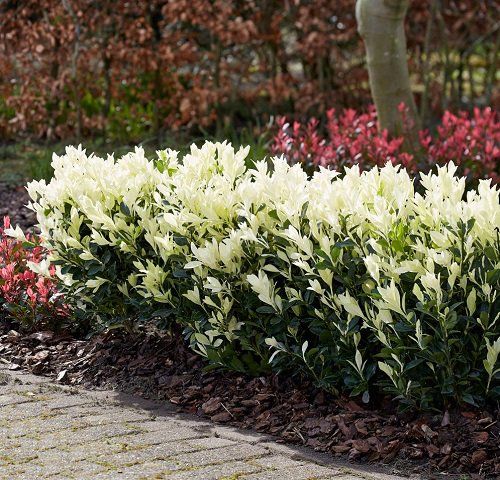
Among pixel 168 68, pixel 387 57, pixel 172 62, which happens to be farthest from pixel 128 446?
pixel 168 68

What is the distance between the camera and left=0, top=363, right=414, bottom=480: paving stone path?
3.51 m

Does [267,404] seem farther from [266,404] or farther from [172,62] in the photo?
[172,62]

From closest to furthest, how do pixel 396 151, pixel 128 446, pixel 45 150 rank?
pixel 128 446 → pixel 396 151 → pixel 45 150

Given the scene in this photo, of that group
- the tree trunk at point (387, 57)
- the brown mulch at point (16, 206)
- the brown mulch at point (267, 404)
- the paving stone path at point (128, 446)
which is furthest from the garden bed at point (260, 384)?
the tree trunk at point (387, 57)

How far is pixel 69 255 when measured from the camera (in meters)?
4.94

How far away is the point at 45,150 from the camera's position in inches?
381

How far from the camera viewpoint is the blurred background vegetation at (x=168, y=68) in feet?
34.3

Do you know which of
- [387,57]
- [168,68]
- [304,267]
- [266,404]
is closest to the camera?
[304,267]

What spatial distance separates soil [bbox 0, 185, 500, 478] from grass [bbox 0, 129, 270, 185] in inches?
136

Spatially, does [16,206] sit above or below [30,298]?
above

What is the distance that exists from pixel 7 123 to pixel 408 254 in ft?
25.6

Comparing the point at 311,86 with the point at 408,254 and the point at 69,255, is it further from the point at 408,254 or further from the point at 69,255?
the point at 408,254

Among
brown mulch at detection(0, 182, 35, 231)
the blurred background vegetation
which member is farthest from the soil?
the blurred background vegetation

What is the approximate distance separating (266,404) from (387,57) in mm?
4303
